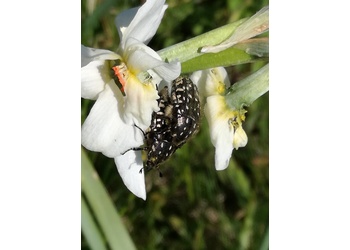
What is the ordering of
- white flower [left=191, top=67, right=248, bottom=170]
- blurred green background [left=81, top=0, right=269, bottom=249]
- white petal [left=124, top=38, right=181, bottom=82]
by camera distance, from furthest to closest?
1. blurred green background [left=81, top=0, right=269, bottom=249]
2. white flower [left=191, top=67, right=248, bottom=170]
3. white petal [left=124, top=38, right=181, bottom=82]

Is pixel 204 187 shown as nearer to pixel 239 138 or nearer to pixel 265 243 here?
pixel 265 243

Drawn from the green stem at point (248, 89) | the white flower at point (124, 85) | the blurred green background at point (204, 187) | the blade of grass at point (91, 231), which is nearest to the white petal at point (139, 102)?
the white flower at point (124, 85)

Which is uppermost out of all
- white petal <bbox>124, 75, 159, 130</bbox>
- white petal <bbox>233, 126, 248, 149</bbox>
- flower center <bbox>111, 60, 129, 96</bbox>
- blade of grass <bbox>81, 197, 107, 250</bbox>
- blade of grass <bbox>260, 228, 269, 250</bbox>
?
flower center <bbox>111, 60, 129, 96</bbox>

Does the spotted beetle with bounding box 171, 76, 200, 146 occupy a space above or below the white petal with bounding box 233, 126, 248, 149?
above

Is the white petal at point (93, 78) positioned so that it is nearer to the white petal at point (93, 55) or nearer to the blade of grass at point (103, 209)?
the white petal at point (93, 55)

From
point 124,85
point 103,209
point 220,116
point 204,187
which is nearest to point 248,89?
point 220,116

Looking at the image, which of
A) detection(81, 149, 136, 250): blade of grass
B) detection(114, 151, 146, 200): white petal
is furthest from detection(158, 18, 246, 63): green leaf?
detection(81, 149, 136, 250): blade of grass

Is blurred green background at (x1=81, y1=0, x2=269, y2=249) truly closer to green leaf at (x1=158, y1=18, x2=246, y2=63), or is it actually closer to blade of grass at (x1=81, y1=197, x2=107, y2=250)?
blade of grass at (x1=81, y1=197, x2=107, y2=250)
